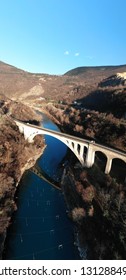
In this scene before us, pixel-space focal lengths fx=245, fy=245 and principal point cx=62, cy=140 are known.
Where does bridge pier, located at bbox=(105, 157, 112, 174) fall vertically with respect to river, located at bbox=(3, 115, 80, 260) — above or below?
above

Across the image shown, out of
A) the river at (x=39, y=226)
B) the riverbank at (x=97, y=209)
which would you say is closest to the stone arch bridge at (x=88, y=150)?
the riverbank at (x=97, y=209)

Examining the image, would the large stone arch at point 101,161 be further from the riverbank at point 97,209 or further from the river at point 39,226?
the river at point 39,226

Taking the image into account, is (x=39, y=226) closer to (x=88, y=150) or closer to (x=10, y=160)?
(x=10, y=160)

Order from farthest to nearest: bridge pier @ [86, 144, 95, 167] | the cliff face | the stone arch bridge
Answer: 1. bridge pier @ [86, 144, 95, 167]
2. the stone arch bridge
3. the cliff face

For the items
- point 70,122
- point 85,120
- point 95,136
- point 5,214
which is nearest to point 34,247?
point 5,214

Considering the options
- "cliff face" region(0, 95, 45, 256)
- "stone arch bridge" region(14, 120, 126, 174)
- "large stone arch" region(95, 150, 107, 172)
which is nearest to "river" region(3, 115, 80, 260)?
"cliff face" region(0, 95, 45, 256)

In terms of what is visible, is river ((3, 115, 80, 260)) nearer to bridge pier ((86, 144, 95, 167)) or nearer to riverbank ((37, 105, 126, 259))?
riverbank ((37, 105, 126, 259))
